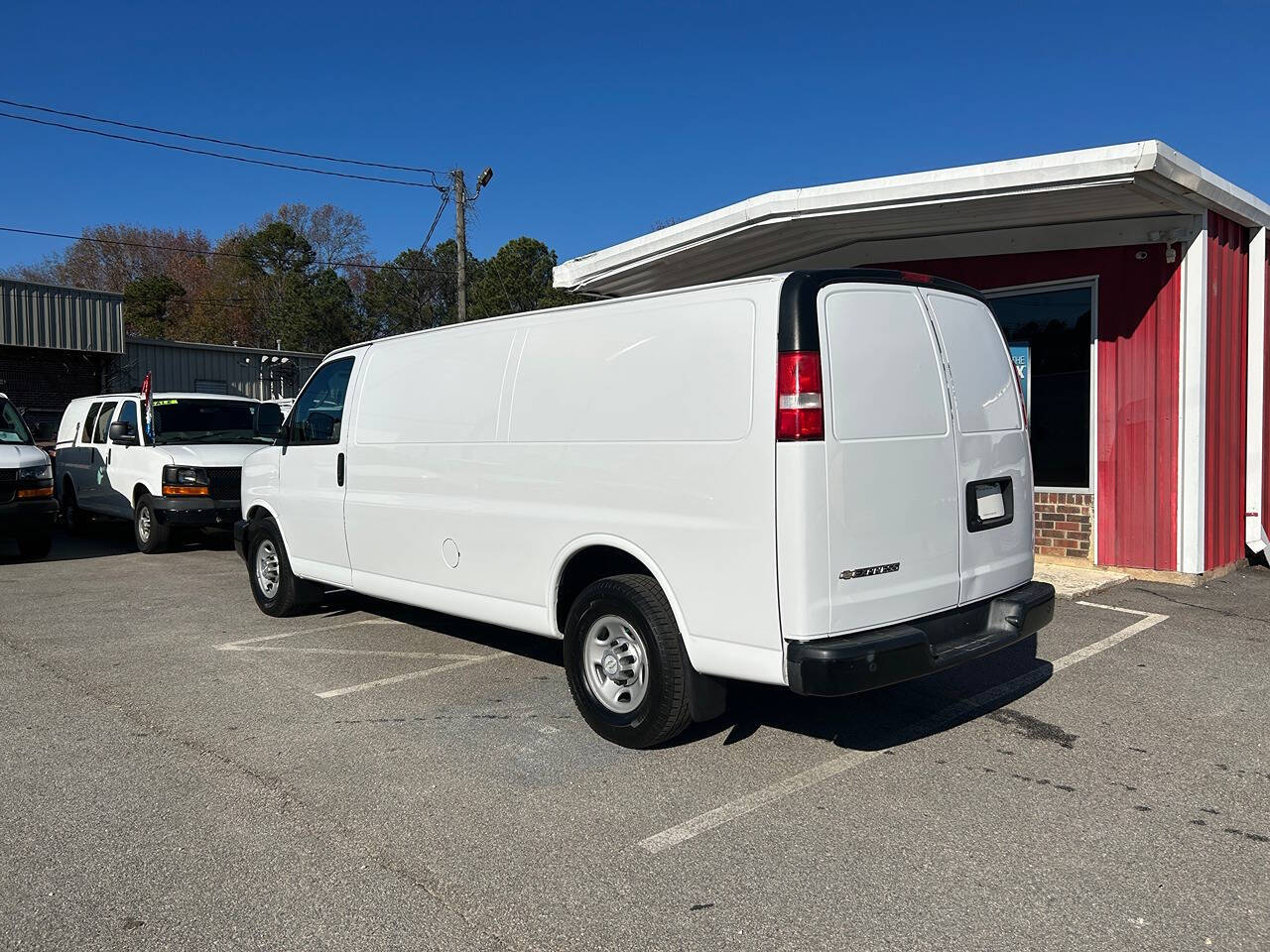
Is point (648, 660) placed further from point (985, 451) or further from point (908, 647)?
point (985, 451)

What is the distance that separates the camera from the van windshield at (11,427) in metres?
11.5

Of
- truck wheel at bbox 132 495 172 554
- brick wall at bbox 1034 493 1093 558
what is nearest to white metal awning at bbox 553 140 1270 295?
brick wall at bbox 1034 493 1093 558

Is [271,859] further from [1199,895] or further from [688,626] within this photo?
[1199,895]

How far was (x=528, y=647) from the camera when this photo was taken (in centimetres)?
673

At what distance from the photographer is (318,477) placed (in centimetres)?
690

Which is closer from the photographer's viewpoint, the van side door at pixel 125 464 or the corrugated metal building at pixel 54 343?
the van side door at pixel 125 464

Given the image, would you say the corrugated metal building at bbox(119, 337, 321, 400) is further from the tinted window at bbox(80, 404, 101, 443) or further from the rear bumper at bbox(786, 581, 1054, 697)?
the rear bumper at bbox(786, 581, 1054, 697)

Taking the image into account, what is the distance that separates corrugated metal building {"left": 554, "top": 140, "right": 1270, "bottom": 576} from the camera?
8195 millimetres

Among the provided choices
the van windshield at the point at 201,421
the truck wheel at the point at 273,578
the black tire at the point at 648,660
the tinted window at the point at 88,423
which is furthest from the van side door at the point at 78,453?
the black tire at the point at 648,660

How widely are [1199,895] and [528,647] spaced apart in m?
4.35

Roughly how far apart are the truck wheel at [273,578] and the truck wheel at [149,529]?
13.9ft

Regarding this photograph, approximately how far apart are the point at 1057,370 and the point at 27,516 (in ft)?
35.9

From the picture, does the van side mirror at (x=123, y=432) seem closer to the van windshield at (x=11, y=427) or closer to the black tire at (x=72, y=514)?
the van windshield at (x=11, y=427)

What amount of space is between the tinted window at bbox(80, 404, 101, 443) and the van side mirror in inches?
53.4
